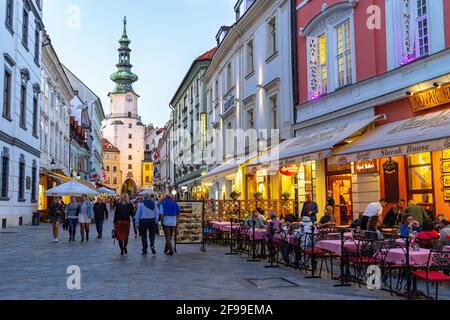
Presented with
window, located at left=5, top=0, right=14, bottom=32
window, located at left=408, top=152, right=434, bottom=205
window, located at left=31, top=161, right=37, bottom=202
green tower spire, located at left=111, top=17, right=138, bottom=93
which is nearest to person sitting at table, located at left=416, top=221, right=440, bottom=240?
window, located at left=408, top=152, right=434, bottom=205

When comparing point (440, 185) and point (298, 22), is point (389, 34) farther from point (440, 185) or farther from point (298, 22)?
point (298, 22)

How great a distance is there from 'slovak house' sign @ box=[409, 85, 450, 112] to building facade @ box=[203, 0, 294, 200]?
7084 millimetres

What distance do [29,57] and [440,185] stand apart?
2357cm

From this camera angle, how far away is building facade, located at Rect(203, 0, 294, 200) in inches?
885

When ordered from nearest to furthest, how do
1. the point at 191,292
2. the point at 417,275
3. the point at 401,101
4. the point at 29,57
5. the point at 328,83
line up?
the point at 417,275, the point at 191,292, the point at 401,101, the point at 328,83, the point at 29,57

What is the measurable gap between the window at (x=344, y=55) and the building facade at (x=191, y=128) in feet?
74.0

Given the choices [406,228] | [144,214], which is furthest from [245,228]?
[406,228]

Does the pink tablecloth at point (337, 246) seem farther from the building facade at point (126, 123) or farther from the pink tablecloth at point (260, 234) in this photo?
the building facade at point (126, 123)

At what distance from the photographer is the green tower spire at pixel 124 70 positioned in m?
122

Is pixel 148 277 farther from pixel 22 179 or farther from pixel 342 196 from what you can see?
pixel 22 179

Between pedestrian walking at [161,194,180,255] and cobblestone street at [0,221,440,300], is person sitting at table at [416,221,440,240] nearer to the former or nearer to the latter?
cobblestone street at [0,221,440,300]

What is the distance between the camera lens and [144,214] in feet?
48.7

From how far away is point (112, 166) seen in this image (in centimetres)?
12938

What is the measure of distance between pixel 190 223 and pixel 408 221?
24.9ft
